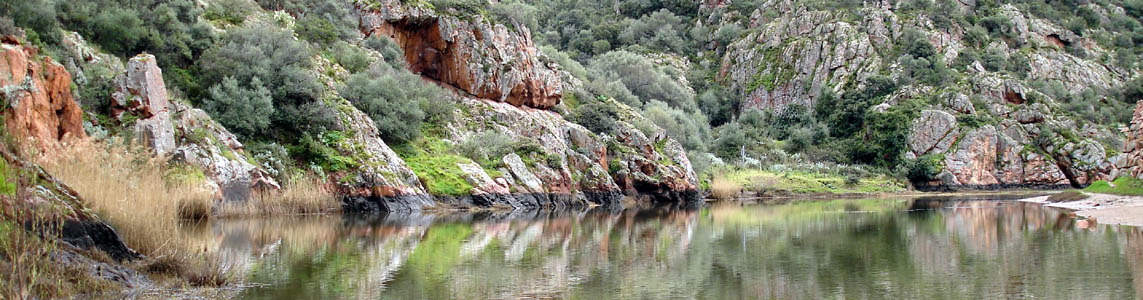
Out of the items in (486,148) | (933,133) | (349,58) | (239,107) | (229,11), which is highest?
(229,11)

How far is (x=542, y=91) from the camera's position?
58750 mm

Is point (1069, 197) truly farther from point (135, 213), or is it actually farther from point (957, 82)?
point (957, 82)

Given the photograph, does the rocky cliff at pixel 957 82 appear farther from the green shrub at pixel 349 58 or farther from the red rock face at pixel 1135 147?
the green shrub at pixel 349 58

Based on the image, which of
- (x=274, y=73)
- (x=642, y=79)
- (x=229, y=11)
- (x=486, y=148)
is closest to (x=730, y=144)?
(x=642, y=79)

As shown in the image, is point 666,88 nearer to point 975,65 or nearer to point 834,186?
point 834,186

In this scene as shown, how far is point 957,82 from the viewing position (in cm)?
9156

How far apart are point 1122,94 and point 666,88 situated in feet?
179

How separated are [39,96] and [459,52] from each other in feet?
116

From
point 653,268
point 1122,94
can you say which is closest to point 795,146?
point 1122,94

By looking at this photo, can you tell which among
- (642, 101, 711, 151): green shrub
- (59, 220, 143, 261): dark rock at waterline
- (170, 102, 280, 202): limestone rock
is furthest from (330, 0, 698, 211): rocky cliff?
(59, 220, 143, 261): dark rock at waterline

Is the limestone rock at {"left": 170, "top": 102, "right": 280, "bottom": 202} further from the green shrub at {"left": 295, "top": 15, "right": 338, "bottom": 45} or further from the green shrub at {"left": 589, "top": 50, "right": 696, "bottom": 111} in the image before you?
the green shrub at {"left": 589, "top": 50, "right": 696, "bottom": 111}

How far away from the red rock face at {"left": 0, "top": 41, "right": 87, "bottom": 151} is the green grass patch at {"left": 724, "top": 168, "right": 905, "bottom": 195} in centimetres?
5186

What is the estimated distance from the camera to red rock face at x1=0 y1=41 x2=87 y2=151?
18.5m

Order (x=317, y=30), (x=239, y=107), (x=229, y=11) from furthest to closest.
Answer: (x=317, y=30) < (x=229, y=11) < (x=239, y=107)
